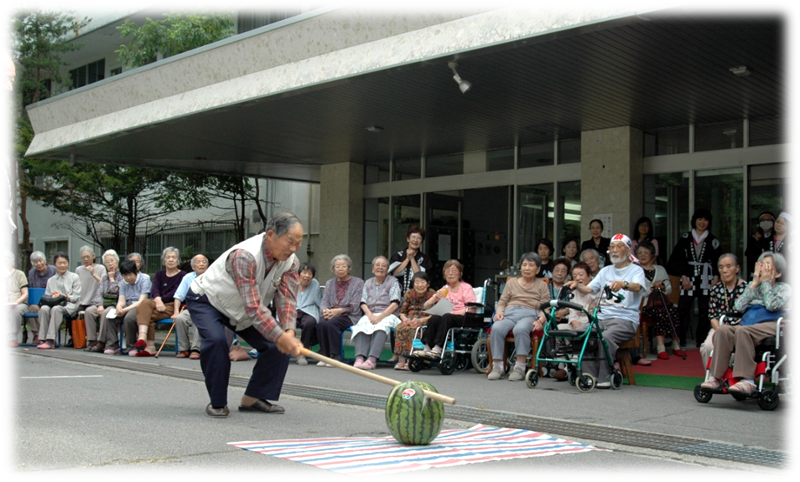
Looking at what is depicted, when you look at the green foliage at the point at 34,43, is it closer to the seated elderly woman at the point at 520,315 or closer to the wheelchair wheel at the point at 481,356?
the wheelchair wheel at the point at 481,356

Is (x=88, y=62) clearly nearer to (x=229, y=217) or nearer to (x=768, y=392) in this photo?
(x=229, y=217)

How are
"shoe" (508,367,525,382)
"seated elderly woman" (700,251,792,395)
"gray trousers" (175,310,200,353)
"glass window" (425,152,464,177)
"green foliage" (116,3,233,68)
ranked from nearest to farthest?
"seated elderly woman" (700,251,792,395)
"shoe" (508,367,525,382)
"gray trousers" (175,310,200,353)
"glass window" (425,152,464,177)
"green foliage" (116,3,233,68)

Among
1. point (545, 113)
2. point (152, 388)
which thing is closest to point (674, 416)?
point (152, 388)

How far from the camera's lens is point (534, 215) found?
1579cm

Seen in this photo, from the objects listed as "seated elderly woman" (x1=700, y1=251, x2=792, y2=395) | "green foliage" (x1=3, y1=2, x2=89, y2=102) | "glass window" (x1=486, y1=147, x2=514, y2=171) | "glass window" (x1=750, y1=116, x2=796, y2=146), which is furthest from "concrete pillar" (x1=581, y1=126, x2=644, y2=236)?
"green foliage" (x1=3, y1=2, x2=89, y2=102)

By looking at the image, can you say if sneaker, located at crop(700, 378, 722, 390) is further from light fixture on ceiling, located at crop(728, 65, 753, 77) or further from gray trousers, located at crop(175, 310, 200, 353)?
gray trousers, located at crop(175, 310, 200, 353)

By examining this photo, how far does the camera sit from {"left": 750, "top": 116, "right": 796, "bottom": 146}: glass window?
12.8 metres

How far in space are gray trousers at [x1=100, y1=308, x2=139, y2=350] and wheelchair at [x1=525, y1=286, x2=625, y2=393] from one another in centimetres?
662

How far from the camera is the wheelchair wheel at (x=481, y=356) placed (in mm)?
10289

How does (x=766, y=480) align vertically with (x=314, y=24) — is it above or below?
below

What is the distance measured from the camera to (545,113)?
43.0 feet

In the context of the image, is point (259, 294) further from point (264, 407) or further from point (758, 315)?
point (758, 315)

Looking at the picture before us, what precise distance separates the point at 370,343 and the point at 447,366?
1.40 meters

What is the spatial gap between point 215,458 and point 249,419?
60.9 inches
